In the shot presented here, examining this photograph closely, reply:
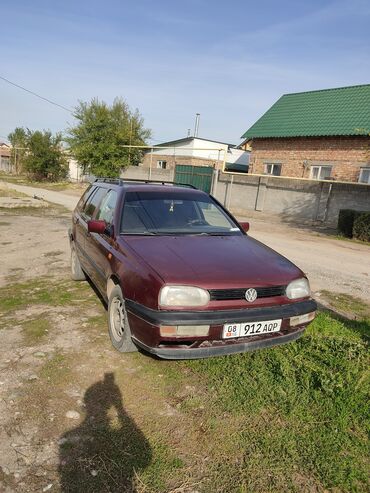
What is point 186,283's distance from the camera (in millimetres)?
2971

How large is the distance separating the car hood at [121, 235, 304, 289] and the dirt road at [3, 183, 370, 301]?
290 centimetres

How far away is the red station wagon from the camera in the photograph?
2.96m

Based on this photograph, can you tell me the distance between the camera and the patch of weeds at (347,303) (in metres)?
5.33

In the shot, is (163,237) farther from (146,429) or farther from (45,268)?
(45,268)

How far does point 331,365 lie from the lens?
3.53m

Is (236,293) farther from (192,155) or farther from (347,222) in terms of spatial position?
(192,155)

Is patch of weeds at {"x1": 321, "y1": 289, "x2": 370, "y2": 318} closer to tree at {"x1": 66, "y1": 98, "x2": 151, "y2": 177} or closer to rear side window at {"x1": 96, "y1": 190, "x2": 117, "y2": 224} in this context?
rear side window at {"x1": 96, "y1": 190, "x2": 117, "y2": 224}

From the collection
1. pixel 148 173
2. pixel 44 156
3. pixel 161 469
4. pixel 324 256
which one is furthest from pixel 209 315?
pixel 44 156

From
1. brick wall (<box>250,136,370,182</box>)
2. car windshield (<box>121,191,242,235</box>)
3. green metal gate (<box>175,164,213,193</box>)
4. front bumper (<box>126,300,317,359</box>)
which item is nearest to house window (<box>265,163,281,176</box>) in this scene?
brick wall (<box>250,136,370,182</box>)

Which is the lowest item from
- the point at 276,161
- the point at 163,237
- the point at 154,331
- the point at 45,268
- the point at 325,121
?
the point at 45,268

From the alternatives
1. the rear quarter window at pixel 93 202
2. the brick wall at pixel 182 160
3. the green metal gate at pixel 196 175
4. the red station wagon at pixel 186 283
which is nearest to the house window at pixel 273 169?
the green metal gate at pixel 196 175

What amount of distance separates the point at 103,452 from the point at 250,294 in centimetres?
155

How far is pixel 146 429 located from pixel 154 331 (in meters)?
0.68

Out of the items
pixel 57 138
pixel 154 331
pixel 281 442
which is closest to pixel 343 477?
pixel 281 442
